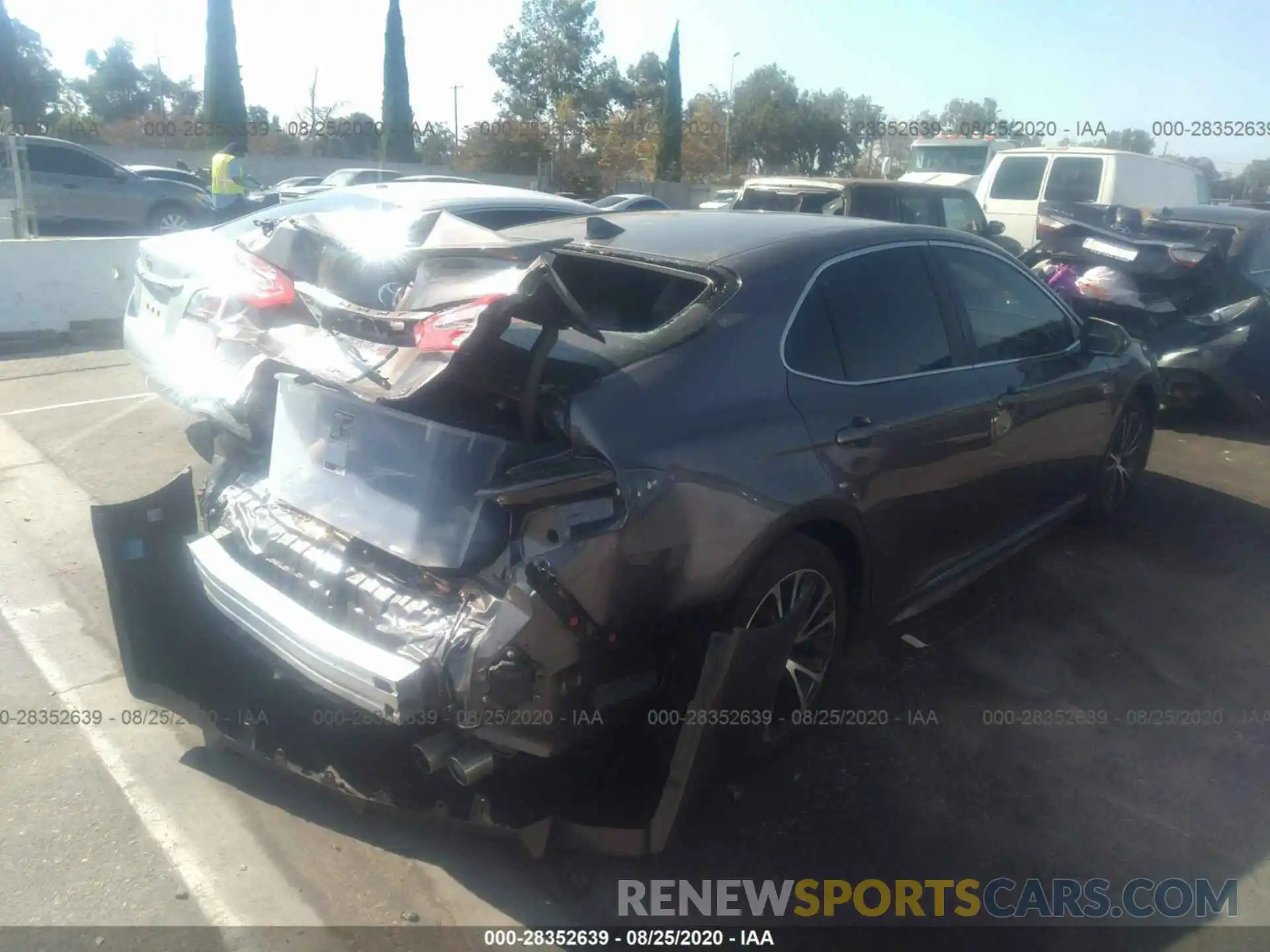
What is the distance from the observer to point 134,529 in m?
3.48

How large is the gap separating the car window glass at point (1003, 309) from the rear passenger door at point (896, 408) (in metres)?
0.21

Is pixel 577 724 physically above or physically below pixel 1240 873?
above

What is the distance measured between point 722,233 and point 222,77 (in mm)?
38066

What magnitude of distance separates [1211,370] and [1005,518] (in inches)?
160

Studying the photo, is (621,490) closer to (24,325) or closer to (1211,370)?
(1211,370)

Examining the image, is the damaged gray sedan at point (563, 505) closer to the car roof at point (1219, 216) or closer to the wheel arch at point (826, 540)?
the wheel arch at point (826, 540)

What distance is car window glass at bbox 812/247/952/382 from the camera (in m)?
3.48

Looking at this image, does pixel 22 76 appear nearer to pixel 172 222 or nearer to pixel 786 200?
pixel 172 222

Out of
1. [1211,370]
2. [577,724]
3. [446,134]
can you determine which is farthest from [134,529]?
[446,134]

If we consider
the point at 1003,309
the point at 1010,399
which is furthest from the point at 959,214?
the point at 1010,399

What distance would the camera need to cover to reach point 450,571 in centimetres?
269

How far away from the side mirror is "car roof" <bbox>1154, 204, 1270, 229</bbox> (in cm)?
416

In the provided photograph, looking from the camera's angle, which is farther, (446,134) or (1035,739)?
(446,134)

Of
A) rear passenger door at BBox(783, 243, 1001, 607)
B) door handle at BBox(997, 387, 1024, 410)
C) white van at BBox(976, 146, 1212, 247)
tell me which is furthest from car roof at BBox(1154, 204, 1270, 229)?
rear passenger door at BBox(783, 243, 1001, 607)
